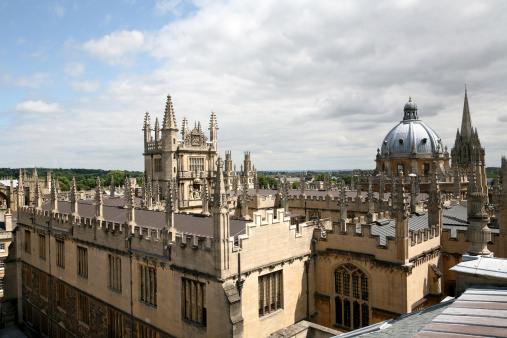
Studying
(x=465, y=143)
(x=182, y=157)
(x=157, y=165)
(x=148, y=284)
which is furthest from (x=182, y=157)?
(x=465, y=143)

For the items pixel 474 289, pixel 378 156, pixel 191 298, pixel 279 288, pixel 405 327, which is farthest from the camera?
pixel 378 156

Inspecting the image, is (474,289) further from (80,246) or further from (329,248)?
(80,246)

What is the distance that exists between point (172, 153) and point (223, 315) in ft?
125

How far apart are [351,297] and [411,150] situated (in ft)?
142

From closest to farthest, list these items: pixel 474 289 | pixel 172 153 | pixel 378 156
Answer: pixel 474 289 → pixel 172 153 → pixel 378 156

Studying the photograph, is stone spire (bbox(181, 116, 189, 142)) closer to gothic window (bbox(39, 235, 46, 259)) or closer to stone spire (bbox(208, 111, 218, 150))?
stone spire (bbox(208, 111, 218, 150))

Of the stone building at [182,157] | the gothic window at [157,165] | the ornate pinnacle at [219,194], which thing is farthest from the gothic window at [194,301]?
the gothic window at [157,165]

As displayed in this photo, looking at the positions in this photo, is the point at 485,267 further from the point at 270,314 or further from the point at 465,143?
the point at 465,143

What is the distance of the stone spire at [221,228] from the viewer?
1539cm

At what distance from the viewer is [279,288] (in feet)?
61.6

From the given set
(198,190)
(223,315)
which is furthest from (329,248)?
(198,190)

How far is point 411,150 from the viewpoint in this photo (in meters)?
56.7

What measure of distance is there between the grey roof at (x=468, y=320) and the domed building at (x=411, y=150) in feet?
159

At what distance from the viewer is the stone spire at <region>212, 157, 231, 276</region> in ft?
50.5
